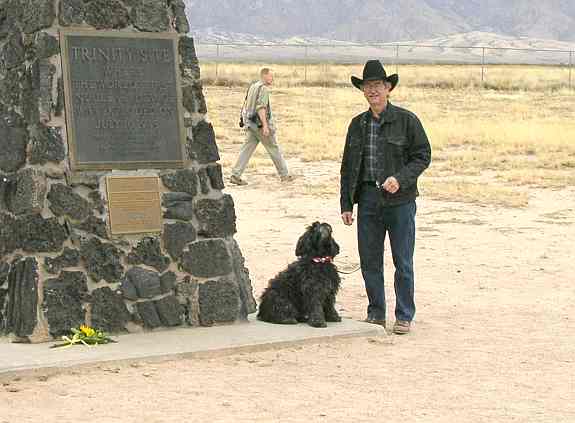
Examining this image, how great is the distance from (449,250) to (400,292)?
4.67 m

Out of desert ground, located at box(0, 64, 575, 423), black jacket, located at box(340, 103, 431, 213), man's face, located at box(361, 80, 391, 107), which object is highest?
man's face, located at box(361, 80, 391, 107)

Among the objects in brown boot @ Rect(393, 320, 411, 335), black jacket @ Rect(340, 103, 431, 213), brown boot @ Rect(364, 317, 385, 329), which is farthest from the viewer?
brown boot @ Rect(364, 317, 385, 329)

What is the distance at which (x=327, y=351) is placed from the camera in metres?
8.98

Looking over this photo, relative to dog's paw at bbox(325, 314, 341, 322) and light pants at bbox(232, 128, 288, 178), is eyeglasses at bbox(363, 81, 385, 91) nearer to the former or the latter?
dog's paw at bbox(325, 314, 341, 322)

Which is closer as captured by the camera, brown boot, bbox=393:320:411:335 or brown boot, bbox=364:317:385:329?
brown boot, bbox=393:320:411:335

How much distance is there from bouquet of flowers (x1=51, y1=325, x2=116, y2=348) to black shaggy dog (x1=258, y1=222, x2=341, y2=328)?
56.6 inches

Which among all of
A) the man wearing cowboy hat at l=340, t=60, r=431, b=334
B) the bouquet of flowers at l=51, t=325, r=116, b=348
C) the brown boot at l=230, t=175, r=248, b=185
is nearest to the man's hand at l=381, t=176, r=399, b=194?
the man wearing cowboy hat at l=340, t=60, r=431, b=334

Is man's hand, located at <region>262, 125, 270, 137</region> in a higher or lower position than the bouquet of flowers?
higher

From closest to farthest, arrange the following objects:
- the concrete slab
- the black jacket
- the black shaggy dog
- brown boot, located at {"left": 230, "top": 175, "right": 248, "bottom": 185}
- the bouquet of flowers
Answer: the concrete slab → the bouquet of flowers → the black shaggy dog → the black jacket → brown boot, located at {"left": 230, "top": 175, "right": 248, "bottom": 185}

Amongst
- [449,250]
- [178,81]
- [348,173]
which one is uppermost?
[178,81]

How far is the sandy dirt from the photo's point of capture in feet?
23.8

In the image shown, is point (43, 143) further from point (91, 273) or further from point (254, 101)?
point (254, 101)

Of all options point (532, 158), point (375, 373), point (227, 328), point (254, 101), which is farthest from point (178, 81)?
point (532, 158)

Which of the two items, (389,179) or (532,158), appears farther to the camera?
(532,158)
